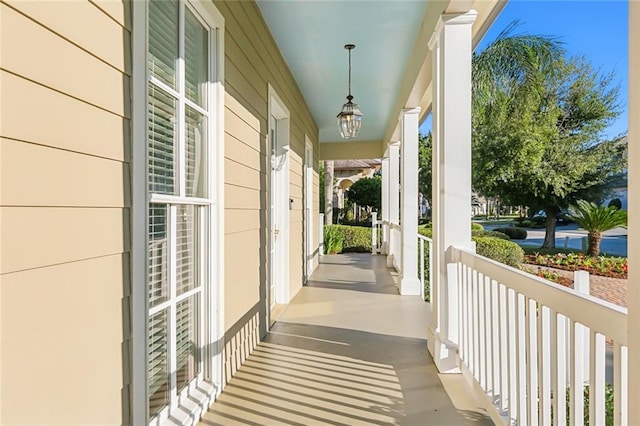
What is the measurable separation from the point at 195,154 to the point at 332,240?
28.1 ft

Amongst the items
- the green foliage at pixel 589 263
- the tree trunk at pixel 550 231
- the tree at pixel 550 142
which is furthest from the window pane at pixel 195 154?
the tree trunk at pixel 550 231

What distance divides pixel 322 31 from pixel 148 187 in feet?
8.84

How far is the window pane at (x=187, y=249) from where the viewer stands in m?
1.99

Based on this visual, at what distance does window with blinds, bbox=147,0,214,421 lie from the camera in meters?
1.71

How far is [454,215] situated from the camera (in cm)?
272

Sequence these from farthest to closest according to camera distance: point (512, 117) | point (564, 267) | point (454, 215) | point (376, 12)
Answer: point (512, 117) → point (564, 267) → point (376, 12) → point (454, 215)

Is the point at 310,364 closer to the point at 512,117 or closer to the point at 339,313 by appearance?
the point at 339,313

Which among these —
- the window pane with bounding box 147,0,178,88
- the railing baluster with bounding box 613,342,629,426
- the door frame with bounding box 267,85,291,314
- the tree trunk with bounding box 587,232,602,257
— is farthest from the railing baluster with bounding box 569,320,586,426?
the tree trunk with bounding box 587,232,602,257

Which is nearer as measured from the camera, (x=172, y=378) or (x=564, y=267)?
(x=172, y=378)

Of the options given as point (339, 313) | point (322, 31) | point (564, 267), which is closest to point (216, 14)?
point (322, 31)

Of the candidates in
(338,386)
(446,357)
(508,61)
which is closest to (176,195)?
(338,386)

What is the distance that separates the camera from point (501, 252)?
21.9ft

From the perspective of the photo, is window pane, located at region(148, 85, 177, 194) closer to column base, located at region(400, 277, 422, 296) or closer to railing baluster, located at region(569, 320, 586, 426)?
railing baluster, located at region(569, 320, 586, 426)

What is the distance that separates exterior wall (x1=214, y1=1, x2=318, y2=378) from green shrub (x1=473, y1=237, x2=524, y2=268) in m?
4.70
